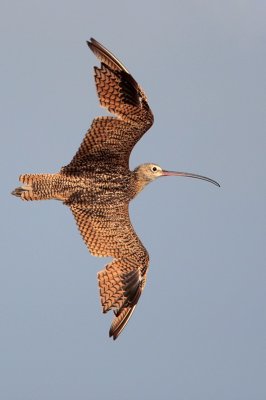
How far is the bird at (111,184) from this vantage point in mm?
28422

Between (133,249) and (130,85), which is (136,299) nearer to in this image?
(133,249)

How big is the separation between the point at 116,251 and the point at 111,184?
1669 millimetres

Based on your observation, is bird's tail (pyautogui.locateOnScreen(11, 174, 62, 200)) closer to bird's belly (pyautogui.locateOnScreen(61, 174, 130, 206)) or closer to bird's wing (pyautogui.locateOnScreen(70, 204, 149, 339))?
bird's belly (pyautogui.locateOnScreen(61, 174, 130, 206))

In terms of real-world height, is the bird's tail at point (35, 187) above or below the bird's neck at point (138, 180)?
below

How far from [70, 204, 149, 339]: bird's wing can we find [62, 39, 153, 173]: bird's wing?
1.42m

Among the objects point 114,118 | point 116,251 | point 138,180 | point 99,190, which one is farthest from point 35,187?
point 116,251

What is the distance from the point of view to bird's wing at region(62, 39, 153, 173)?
28219mm

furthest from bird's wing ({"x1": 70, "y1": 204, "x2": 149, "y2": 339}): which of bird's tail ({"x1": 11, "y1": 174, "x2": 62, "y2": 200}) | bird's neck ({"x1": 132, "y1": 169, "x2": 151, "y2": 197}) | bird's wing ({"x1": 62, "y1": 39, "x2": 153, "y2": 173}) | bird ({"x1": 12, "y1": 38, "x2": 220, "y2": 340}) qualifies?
bird's wing ({"x1": 62, "y1": 39, "x2": 153, "y2": 173})

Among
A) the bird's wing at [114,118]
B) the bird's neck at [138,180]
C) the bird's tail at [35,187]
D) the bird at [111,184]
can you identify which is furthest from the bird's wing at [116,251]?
the bird's wing at [114,118]

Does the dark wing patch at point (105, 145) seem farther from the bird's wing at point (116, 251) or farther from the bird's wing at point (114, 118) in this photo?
the bird's wing at point (116, 251)

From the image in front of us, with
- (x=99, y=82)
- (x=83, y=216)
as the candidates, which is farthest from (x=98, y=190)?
(x=99, y=82)

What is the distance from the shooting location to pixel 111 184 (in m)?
29.5

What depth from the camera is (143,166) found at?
29.7 metres

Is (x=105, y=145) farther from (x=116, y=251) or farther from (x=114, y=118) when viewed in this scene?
(x=116, y=251)
